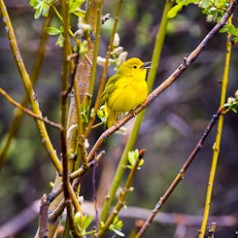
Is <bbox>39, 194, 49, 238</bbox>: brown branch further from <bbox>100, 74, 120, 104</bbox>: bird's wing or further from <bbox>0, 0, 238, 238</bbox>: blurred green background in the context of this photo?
<bbox>0, 0, 238, 238</bbox>: blurred green background

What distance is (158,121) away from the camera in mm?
7383

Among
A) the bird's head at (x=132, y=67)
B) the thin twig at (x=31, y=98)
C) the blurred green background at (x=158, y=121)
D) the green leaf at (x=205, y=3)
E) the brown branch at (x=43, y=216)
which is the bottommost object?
the blurred green background at (x=158, y=121)

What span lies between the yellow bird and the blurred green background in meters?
3.09

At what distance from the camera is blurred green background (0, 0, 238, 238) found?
279 inches

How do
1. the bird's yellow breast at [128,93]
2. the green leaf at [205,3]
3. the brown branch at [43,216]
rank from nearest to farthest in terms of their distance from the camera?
the brown branch at [43,216] → the green leaf at [205,3] → the bird's yellow breast at [128,93]

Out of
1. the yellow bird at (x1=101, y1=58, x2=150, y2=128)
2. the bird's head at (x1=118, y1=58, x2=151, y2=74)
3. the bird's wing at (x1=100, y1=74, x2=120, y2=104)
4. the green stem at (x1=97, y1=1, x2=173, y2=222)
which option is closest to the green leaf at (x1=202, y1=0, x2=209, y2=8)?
the green stem at (x1=97, y1=1, x2=173, y2=222)

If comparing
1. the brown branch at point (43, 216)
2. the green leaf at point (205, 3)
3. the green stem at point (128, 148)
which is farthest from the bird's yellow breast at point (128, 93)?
the brown branch at point (43, 216)

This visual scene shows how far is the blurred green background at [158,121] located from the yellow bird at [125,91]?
309 centimetres

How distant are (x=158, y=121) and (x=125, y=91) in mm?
4088

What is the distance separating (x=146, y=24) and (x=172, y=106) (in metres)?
1.47

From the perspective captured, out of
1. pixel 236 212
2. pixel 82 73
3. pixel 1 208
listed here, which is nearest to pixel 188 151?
pixel 236 212

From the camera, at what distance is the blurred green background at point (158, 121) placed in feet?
23.3

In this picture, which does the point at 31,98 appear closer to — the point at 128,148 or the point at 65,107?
the point at 65,107

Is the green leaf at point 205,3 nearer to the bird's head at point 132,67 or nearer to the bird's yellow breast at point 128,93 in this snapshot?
the bird's yellow breast at point 128,93
